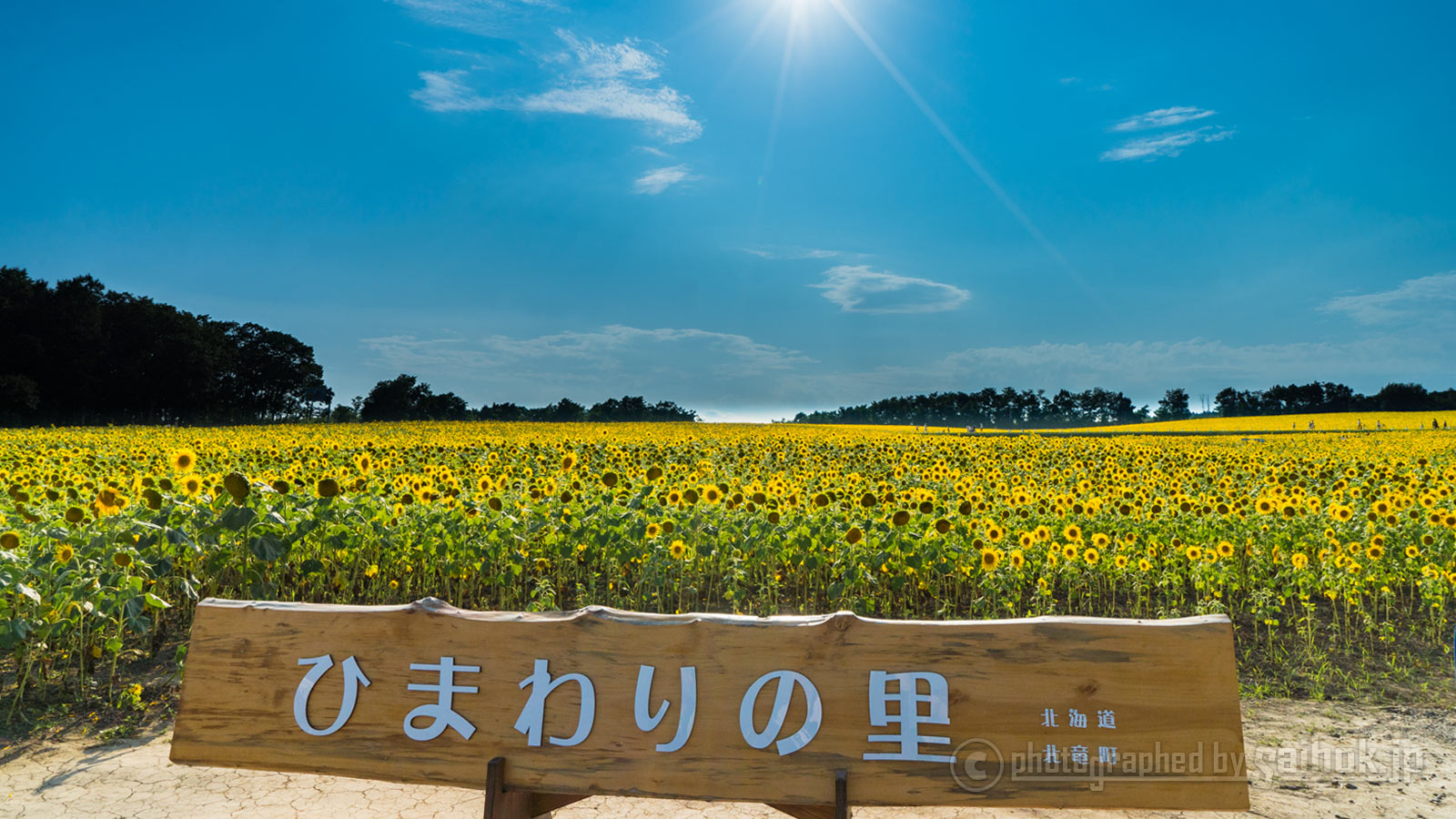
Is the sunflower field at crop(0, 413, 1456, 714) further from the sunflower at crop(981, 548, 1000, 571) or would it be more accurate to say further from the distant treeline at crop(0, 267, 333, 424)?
the distant treeline at crop(0, 267, 333, 424)

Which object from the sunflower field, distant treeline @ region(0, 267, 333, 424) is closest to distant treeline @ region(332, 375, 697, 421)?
distant treeline @ region(0, 267, 333, 424)

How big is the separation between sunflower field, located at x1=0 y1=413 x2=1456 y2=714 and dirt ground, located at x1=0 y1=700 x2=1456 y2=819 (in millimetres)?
659

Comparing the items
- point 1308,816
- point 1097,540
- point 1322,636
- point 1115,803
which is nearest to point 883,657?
point 1115,803

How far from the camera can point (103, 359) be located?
161 feet

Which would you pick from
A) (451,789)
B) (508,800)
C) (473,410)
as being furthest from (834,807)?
(473,410)

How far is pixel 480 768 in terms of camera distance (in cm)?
257

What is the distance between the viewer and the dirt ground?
3.51 metres

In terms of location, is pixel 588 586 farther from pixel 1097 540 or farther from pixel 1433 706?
pixel 1433 706

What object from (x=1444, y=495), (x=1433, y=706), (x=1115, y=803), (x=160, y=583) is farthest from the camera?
(x=1444, y=495)

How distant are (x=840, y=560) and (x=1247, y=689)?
258cm
